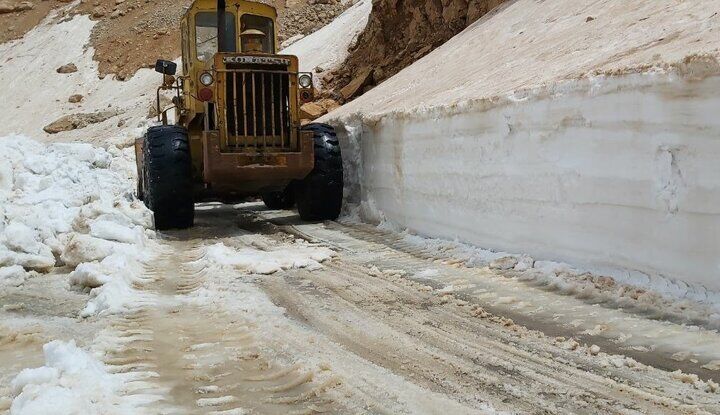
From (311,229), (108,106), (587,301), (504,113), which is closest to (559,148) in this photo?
(504,113)

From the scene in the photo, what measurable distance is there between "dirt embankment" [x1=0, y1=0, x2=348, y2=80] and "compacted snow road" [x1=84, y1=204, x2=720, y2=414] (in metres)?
23.7

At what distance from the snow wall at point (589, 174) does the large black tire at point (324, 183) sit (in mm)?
1729

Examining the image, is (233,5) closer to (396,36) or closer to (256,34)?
(256,34)

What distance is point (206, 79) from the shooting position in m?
7.72

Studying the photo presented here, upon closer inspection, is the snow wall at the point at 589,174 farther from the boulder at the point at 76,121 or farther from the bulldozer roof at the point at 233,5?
the boulder at the point at 76,121

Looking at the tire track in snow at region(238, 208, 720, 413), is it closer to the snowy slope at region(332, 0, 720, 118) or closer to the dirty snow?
the snowy slope at region(332, 0, 720, 118)

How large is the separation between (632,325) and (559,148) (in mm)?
1742

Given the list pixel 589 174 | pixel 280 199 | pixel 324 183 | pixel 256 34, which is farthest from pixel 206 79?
pixel 589 174

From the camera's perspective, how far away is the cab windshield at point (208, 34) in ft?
28.7

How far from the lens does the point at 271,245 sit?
689 cm

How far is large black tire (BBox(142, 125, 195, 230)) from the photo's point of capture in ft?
25.6

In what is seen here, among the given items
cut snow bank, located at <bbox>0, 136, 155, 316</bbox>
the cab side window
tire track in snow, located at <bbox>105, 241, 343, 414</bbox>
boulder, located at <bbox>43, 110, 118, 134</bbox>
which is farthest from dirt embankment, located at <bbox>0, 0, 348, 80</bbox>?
tire track in snow, located at <bbox>105, 241, 343, 414</bbox>

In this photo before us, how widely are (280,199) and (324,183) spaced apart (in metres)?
2.42

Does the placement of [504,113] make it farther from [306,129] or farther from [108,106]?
[108,106]
